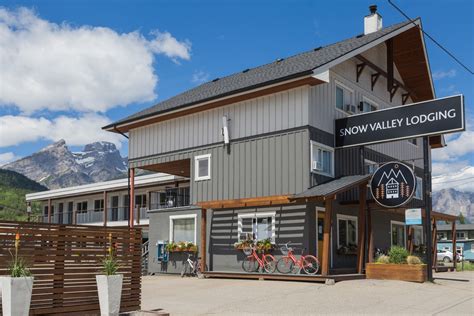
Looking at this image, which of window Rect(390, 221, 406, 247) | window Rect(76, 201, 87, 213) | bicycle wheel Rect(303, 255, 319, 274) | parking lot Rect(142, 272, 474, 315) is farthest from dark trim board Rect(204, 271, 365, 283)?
window Rect(76, 201, 87, 213)

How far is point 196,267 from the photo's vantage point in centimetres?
2297

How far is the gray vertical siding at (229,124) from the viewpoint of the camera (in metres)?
21.1

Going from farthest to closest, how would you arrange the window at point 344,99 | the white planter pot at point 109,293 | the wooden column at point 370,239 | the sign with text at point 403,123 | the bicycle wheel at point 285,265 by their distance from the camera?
the window at point 344,99 < the wooden column at point 370,239 < the bicycle wheel at point 285,265 < the sign with text at point 403,123 < the white planter pot at point 109,293

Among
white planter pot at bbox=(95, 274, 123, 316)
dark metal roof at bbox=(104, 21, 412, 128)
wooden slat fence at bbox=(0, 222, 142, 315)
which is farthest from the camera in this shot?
dark metal roof at bbox=(104, 21, 412, 128)

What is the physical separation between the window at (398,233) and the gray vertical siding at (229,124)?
821 centimetres

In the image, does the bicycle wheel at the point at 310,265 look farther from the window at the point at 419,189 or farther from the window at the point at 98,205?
→ the window at the point at 98,205

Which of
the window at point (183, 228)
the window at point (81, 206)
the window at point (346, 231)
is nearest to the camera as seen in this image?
the window at point (346, 231)

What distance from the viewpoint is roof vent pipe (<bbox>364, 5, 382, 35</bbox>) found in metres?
27.0

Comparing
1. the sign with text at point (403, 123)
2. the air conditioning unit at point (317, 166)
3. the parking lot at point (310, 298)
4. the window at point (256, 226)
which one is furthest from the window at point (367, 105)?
the parking lot at point (310, 298)

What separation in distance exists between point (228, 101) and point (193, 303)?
10.4 metres

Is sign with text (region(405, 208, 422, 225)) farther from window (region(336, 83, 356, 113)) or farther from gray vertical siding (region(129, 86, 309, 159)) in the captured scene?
window (region(336, 83, 356, 113))

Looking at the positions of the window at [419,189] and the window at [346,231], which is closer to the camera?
the window at [346,231]

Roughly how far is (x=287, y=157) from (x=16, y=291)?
13055 mm

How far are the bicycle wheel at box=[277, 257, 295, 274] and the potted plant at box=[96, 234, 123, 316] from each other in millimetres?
9843
